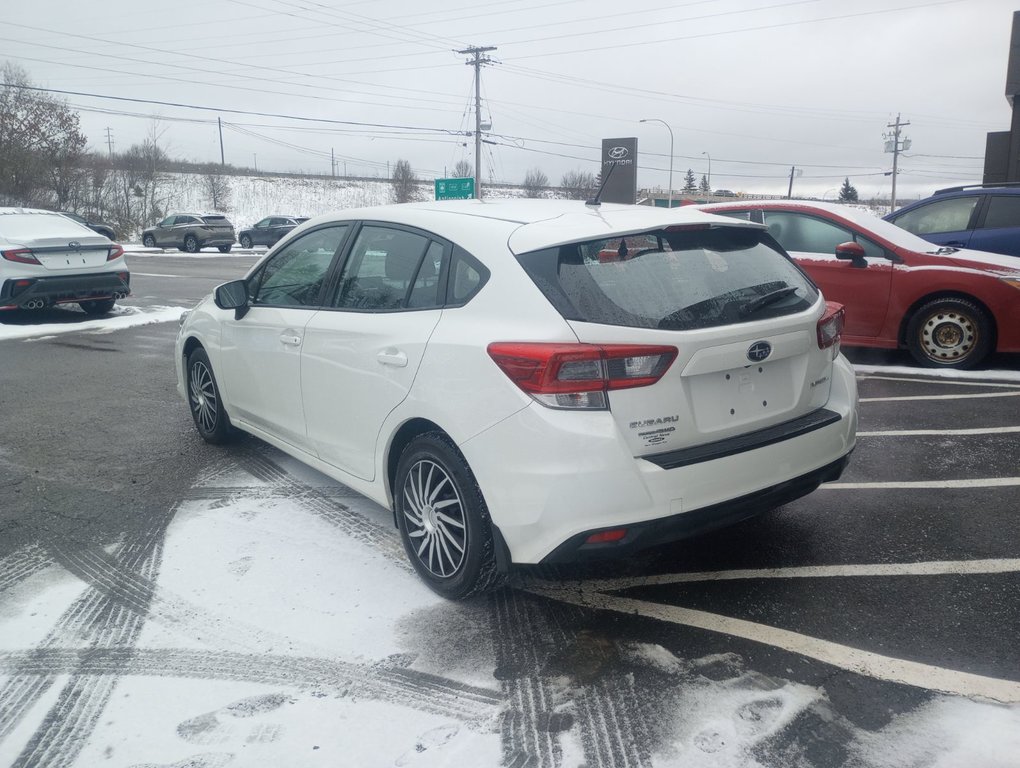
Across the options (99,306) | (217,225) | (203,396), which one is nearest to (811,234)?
(203,396)

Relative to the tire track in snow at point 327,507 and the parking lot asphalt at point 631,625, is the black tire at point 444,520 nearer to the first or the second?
the parking lot asphalt at point 631,625

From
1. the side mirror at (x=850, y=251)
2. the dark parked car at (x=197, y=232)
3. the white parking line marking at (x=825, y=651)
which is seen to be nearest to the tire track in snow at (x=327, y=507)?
the white parking line marking at (x=825, y=651)

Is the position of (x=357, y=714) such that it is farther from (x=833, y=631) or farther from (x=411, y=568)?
(x=833, y=631)

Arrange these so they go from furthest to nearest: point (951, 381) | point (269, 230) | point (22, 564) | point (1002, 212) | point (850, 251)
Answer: point (269, 230) < point (1002, 212) < point (850, 251) < point (951, 381) < point (22, 564)

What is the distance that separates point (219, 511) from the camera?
4402 mm

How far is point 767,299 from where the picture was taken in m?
3.26

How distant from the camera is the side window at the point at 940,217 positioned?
945 centimetres

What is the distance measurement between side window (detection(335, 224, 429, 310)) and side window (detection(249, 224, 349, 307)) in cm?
23

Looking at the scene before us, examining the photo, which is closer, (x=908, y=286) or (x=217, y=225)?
(x=908, y=286)

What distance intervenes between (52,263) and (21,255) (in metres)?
0.38

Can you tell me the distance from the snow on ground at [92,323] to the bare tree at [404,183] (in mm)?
57595

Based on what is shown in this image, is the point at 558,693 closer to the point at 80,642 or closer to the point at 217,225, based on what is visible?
the point at 80,642

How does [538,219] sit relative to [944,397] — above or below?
above

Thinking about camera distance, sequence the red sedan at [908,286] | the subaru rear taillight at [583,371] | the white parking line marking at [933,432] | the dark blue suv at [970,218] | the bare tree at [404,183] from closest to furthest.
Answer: the subaru rear taillight at [583,371] < the white parking line marking at [933,432] < the red sedan at [908,286] < the dark blue suv at [970,218] < the bare tree at [404,183]
